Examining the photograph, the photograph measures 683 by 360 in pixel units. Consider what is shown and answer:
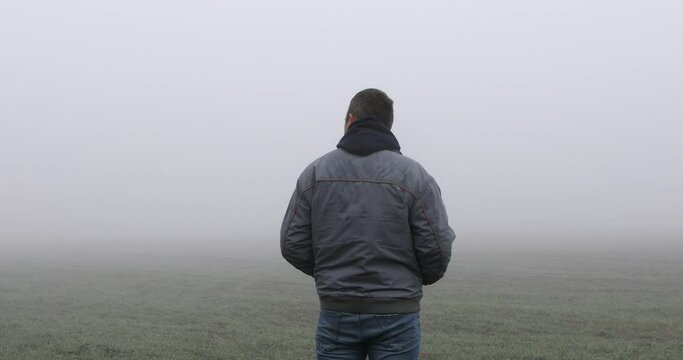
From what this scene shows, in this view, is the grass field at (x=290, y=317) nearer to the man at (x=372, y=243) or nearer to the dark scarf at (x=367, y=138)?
the man at (x=372, y=243)

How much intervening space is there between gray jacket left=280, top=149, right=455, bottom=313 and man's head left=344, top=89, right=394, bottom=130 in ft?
0.79

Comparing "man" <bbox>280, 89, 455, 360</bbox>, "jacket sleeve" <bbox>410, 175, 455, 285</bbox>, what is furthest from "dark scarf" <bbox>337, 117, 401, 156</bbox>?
"jacket sleeve" <bbox>410, 175, 455, 285</bbox>

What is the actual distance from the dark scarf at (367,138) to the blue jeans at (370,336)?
84 centimetres

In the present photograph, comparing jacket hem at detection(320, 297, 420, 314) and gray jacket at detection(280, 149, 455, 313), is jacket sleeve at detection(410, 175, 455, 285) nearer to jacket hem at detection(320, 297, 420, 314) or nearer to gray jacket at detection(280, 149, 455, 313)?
gray jacket at detection(280, 149, 455, 313)

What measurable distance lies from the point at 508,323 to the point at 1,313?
1061 centimetres

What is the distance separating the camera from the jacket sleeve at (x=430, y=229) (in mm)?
3361

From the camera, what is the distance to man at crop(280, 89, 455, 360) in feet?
10.8

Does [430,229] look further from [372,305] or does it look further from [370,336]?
[370,336]

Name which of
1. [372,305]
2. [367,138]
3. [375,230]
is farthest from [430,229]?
[367,138]

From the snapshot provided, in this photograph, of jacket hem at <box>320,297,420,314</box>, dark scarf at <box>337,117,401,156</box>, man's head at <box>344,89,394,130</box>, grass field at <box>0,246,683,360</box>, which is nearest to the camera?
jacket hem at <box>320,297,420,314</box>

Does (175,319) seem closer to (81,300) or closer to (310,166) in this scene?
(81,300)

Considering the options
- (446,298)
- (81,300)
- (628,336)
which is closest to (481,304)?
(446,298)

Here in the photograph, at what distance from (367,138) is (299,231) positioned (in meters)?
0.60

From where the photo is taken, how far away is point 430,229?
11.0 feet
